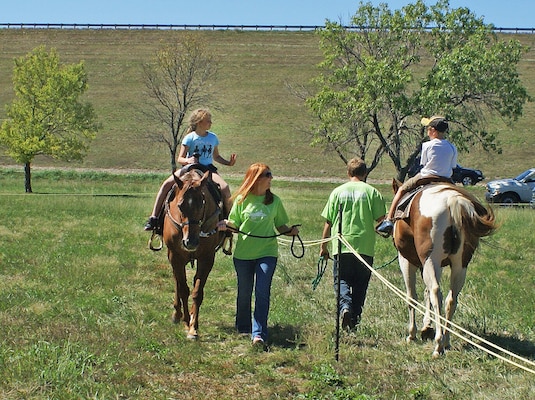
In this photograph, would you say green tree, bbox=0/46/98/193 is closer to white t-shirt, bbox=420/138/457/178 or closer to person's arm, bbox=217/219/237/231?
person's arm, bbox=217/219/237/231

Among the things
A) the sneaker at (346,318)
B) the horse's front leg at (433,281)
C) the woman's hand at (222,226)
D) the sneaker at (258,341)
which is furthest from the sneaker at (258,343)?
the horse's front leg at (433,281)

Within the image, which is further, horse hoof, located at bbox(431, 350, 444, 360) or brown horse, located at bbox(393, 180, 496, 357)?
brown horse, located at bbox(393, 180, 496, 357)

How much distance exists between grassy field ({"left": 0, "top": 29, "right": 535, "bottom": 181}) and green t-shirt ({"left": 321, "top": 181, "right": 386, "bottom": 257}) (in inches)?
1507

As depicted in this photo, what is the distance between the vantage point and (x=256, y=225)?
25.7 feet

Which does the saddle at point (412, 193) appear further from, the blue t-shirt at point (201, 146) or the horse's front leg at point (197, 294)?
the blue t-shirt at point (201, 146)

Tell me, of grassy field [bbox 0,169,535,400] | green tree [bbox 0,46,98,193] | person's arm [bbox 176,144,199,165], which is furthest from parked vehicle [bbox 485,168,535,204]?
person's arm [bbox 176,144,199,165]

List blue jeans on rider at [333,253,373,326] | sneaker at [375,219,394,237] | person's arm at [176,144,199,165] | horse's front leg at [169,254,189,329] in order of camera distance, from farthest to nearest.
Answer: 1. person's arm at [176,144,199,165]
2. horse's front leg at [169,254,189,329]
3. blue jeans on rider at [333,253,373,326]
4. sneaker at [375,219,394,237]

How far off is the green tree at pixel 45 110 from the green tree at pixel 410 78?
1341 cm

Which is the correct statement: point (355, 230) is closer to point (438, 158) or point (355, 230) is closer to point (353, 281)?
point (353, 281)

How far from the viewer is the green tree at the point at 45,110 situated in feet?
130

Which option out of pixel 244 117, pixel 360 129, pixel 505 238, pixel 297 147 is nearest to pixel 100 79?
pixel 244 117

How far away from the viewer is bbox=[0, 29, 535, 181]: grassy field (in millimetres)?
54625

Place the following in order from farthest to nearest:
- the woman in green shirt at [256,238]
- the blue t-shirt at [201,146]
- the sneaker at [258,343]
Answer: the blue t-shirt at [201,146] < the woman in green shirt at [256,238] < the sneaker at [258,343]

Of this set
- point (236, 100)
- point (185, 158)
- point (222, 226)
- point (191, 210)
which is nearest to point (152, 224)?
point (185, 158)
